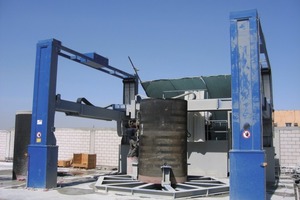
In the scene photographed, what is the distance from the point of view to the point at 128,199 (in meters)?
9.92

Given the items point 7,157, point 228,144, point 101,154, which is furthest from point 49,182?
point 7,157

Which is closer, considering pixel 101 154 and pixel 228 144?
pixel 228 144

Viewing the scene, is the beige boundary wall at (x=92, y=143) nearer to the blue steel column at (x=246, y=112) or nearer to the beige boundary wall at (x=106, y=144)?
the beige boundary wall at (x=106, y=144)

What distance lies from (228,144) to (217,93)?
4284 millimetres

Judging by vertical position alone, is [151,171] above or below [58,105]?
below

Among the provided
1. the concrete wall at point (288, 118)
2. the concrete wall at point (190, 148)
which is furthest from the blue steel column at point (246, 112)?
the concrete wall at point (288, 118)

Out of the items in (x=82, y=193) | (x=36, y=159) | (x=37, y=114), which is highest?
(x=37, y=114)

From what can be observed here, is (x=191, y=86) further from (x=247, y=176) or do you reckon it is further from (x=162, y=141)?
(x=247, y=176)

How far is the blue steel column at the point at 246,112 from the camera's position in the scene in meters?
9.35

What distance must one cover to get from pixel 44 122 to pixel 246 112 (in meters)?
6.95

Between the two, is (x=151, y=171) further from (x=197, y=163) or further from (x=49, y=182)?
(x=197, y=163)

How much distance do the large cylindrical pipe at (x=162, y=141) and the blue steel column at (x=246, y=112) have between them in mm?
2932

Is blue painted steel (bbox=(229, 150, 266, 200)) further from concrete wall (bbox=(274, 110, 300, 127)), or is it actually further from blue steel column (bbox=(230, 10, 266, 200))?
concrete wall (bbox=(274, 110, 300, 127))

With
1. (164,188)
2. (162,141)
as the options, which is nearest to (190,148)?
(162,141)
